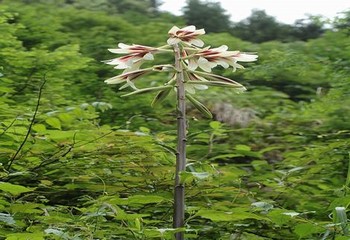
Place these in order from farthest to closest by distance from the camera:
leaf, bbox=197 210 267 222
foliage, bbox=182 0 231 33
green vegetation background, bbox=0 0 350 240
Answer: foliage, bbox=182 0 231 33 → green vegetation background, bbox=0 0 350 240 → leaf, bbox=197 210 267 222

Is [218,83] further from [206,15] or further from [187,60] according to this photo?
[206,15]

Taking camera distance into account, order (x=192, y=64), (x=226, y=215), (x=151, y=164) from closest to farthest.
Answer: (x=226, y=215)
(x=192, y=64)
(x=151, y=164)

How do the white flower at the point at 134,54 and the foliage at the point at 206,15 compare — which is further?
the foliage at the point at 206,15

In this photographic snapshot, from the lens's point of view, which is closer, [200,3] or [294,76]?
[294,76]

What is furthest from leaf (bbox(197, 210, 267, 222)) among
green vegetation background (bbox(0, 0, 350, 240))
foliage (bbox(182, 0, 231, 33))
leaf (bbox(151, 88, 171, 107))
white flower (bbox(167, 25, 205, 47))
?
foliage (bbox(182, 0, 231, 33))

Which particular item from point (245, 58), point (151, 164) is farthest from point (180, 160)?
point (151, 164)

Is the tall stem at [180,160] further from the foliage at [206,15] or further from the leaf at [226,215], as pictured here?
the foliage at [206,15]

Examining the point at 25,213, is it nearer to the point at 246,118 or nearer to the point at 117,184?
the point at 117,184

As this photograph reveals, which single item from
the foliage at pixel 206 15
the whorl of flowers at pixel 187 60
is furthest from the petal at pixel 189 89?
the foliage at pixel 206 15

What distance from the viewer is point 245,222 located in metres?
1.54

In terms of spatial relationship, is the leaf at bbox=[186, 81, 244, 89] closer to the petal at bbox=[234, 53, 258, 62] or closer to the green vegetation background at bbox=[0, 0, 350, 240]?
the petal at bbox=[234, 53, 258, 62]

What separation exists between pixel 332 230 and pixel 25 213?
0.66 metres

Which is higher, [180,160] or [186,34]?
[186,34]

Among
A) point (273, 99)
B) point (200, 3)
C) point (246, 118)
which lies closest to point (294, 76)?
point (273, 99)
